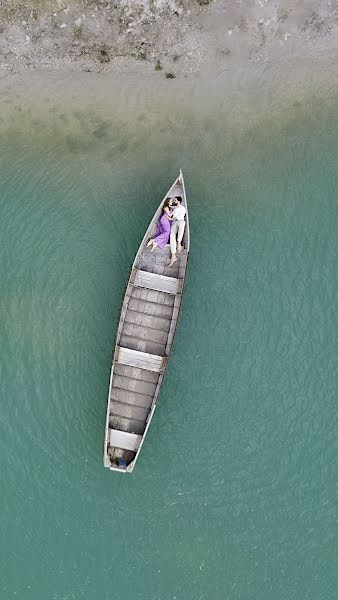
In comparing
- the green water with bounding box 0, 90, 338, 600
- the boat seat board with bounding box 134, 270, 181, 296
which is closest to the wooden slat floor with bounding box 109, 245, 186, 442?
the boat seat board with bounding box 134, 270, 181, 296

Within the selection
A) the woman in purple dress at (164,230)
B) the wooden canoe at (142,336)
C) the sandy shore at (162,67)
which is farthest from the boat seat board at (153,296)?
the sandy shore at (162,67)

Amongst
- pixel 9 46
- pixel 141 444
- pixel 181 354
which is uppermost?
pixel 9 46

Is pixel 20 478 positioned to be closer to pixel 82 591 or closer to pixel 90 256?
pixel 82 591

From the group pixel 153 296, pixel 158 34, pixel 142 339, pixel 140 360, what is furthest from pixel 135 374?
pixel 158 34

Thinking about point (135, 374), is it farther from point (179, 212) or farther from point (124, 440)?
point (179, 212)

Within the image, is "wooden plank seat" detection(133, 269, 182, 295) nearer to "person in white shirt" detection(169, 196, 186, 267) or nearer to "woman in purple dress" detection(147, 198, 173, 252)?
"person in white shirt" detection(169, 196, 186, 267)

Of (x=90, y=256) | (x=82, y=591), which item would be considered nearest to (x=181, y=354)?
(x=90, y=256)
